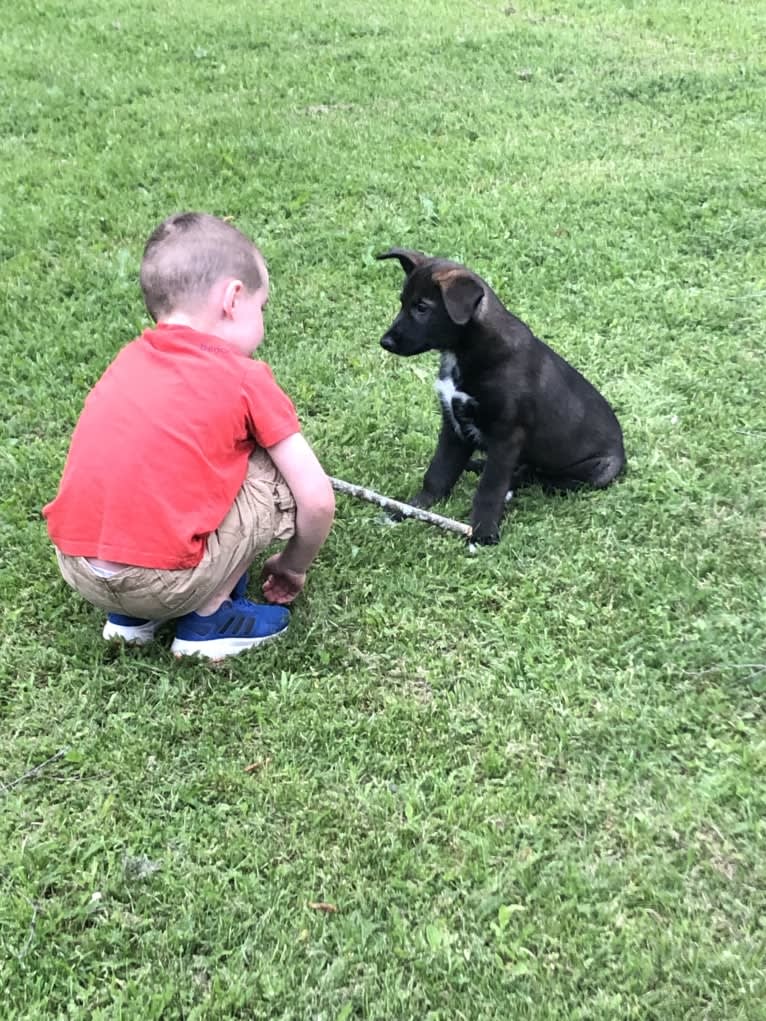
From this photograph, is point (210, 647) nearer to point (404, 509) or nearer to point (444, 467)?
point (404, 509)

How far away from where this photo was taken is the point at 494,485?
4.00 meters

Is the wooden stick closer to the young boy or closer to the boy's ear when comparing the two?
the young boy

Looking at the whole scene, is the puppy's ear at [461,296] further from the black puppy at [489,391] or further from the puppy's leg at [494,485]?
the puppy's leg at [494,485]

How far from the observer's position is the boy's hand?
3637 millimetres

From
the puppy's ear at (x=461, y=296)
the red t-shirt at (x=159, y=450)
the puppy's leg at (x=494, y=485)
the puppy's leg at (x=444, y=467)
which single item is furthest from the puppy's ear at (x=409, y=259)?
the red t-shirt at (x=159, y=450)

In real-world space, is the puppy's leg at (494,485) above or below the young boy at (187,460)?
below

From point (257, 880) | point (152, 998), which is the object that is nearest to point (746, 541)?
point (257, 880)

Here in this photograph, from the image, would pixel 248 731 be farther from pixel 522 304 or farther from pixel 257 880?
pixel 522 304

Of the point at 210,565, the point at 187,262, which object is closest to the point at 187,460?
the point at 210,565

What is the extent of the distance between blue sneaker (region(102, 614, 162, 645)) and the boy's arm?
48cm

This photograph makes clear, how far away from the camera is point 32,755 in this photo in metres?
3.05

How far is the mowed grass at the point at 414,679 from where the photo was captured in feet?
8.16

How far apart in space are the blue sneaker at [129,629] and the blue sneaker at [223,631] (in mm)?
110

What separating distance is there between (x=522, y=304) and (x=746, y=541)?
248 centimetres
